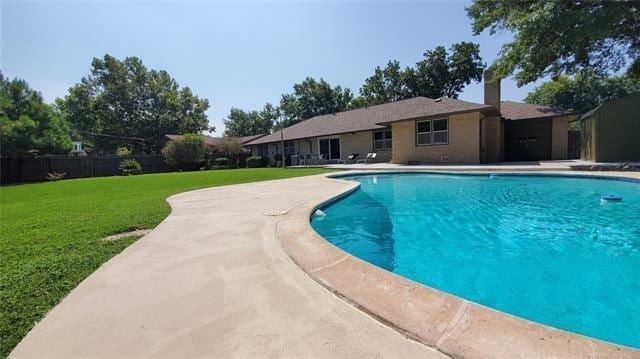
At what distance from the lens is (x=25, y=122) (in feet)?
62.1

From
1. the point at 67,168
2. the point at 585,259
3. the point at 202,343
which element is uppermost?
the point at 67,168

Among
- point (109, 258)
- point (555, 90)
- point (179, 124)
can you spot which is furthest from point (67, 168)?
point (555, 90)

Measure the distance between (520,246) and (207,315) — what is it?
459 cm

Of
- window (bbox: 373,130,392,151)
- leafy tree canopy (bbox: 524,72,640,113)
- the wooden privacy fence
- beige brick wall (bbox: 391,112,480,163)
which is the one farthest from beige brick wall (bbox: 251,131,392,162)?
leafy tree canopy (bbox: 524,72,640,113)

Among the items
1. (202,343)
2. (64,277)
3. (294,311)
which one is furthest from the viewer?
(64,277)

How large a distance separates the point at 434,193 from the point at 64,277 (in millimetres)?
8722

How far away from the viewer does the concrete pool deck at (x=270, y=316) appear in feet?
5.42

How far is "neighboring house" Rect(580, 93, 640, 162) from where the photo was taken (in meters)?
13.9

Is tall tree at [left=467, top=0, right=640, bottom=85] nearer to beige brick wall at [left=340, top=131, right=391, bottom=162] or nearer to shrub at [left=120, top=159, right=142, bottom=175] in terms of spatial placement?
beige brick wall at [left=340, top=131, right=391, bottom=162]

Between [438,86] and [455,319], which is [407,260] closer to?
[455,319]

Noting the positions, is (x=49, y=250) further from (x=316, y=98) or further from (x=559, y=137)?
(x=316, y=98)

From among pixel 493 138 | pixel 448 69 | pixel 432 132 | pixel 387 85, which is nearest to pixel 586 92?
pixel 448 69

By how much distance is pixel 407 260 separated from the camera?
4168 mm

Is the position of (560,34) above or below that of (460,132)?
above
